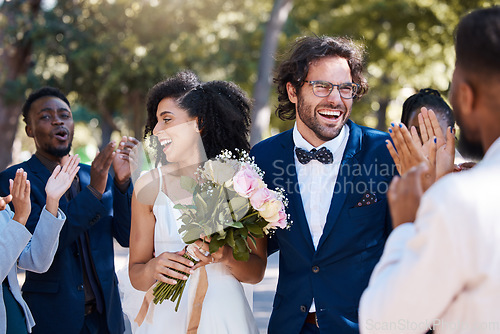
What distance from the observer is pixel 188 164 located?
410 centimetres

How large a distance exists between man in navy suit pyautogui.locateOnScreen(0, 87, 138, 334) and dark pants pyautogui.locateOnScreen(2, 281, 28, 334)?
0.41 meters

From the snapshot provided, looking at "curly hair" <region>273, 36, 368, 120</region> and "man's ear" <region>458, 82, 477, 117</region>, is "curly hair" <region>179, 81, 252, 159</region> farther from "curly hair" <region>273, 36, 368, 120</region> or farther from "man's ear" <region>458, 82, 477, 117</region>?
"man's ear" <region>458, 82, 477, 117</region>

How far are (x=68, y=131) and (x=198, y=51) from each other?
13.4 m

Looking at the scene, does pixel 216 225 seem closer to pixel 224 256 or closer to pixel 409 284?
pixel 224 256

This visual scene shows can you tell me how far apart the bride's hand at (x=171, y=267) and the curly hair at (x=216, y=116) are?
96 cm

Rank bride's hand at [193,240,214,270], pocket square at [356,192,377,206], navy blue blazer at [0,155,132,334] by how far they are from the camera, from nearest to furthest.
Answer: bride's hand at [193,240,214,270], pocket square at [356,192,377,206], navy blue blazer at [0,155,132,334]

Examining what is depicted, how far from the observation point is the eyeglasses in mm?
3781

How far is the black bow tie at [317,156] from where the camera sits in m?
3.69

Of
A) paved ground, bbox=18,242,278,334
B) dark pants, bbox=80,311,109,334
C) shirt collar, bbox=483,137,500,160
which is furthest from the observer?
paved ground, bbox=18,242,278,334

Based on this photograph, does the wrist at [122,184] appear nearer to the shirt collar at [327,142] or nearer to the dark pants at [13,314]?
the dark pants at [13,314]

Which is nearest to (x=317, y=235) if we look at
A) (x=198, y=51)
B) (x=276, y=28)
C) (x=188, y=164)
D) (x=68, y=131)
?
(x=188, y=164)

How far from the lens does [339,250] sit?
11.1 ft

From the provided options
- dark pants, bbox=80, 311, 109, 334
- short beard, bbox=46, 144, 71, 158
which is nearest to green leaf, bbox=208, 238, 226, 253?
dark pants, bbox=80, 311, 109, 334

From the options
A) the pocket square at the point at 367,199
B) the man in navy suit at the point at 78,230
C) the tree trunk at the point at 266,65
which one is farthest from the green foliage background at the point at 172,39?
the pocket square at the point at 367,199
